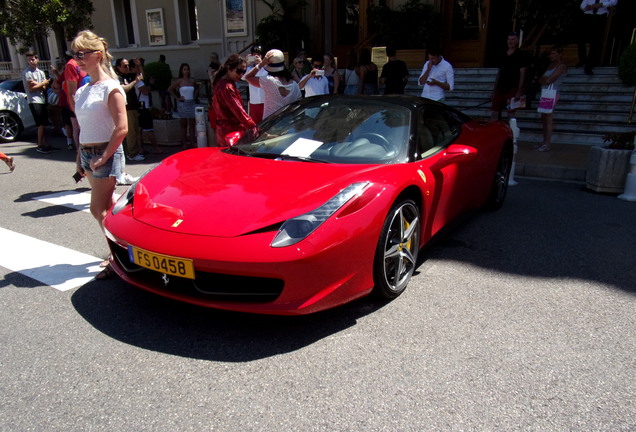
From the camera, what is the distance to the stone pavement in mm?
6852

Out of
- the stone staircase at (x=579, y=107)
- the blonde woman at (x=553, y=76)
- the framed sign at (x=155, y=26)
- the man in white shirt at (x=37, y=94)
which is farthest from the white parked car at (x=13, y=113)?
the blonde woman at (x=553, y=76)

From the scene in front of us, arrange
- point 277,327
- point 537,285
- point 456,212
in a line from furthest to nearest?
point 456,212 < point 537,285 < point 277,327

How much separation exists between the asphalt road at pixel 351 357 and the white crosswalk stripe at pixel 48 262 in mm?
102

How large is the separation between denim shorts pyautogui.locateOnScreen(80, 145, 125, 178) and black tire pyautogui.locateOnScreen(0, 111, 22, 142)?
9.14 m

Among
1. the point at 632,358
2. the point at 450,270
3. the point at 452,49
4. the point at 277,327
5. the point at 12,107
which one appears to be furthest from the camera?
the point at 452,49

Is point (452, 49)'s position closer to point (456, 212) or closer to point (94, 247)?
point (456, 212)

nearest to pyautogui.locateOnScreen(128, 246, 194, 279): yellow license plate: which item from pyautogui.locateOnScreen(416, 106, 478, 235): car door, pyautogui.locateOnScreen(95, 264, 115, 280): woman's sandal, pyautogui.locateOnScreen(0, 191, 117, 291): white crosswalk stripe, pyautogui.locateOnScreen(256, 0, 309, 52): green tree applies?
pyautogui.locateOnScreen(95, 264, 115, 280): woman's sandal

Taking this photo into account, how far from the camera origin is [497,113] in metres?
8.48

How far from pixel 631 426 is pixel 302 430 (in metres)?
1.42

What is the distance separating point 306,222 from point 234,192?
0.59 meters

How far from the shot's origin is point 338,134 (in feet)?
12.0

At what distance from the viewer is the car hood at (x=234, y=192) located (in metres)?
2.69

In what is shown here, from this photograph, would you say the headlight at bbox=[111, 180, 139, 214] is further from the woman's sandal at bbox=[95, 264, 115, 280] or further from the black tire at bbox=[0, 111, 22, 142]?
the black tire at bbox=[0, 111, 22, 142]

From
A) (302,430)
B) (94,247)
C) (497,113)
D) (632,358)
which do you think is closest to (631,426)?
(632,358)
